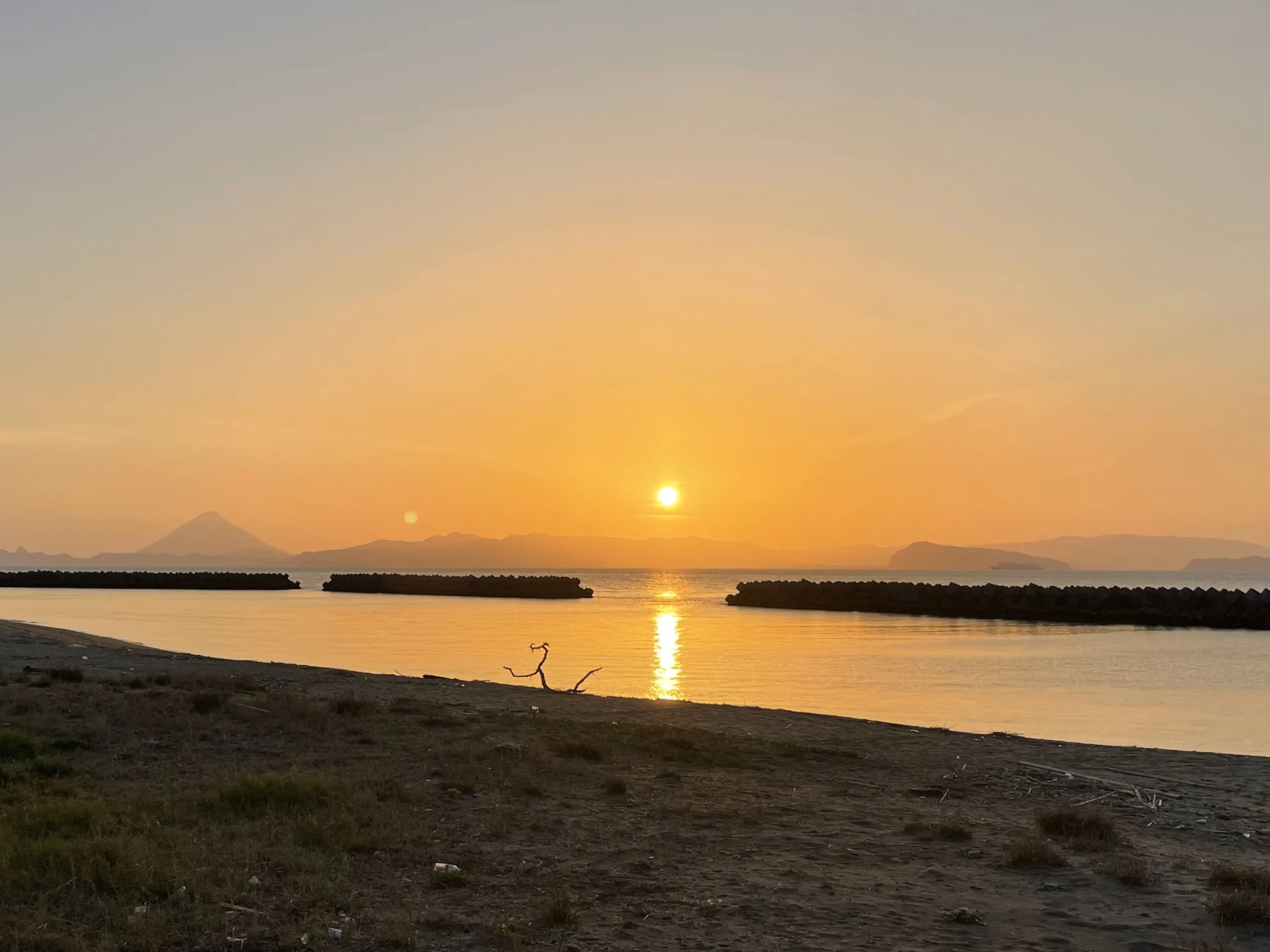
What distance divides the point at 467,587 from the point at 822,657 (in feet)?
235

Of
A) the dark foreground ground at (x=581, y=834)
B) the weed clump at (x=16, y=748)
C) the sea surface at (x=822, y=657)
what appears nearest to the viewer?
the dark foreground ground at (x=581, y=834)

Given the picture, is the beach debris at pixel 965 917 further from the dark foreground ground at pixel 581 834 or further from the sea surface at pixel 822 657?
the sea surface at pixel 822 657

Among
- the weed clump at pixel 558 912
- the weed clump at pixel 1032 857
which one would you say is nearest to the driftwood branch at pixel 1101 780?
the weed clump at pixel 1032 857

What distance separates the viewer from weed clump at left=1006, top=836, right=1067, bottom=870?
29.2 ft

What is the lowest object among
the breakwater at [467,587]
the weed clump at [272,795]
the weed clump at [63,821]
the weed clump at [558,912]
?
the breakwater at [467,587]

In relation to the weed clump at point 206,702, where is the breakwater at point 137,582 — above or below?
below

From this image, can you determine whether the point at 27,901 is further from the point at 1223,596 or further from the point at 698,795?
the point at 1223,596

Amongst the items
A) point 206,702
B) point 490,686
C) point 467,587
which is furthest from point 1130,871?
point 467,587

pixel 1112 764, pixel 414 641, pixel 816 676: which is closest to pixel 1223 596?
pixel 816 676

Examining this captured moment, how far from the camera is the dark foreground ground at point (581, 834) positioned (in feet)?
22.9

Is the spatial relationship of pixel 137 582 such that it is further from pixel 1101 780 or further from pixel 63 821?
pixel 1101 780

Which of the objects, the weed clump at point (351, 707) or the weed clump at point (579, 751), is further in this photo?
the weed clump at point (351, 707)

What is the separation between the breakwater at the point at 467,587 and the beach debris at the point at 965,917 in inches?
3616

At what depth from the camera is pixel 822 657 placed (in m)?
37.6
